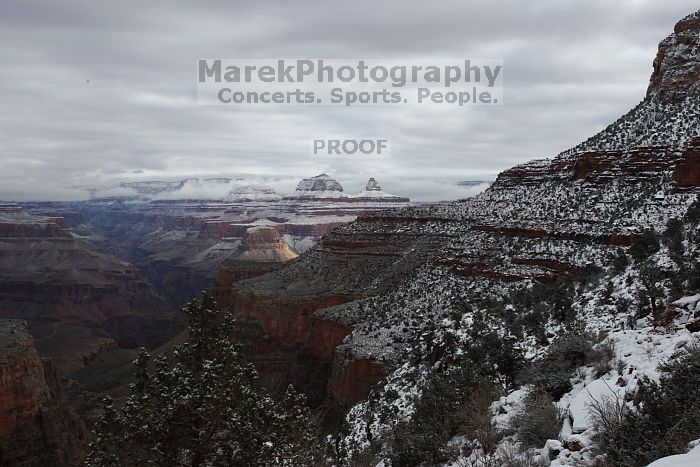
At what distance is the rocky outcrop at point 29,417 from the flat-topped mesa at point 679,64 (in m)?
50.5

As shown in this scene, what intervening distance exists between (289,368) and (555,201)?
987 inches

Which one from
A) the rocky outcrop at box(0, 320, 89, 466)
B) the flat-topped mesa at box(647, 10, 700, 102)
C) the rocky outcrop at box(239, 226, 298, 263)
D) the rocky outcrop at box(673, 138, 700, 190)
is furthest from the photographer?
the rocky outcrop at box(239, 226, 298, 263)

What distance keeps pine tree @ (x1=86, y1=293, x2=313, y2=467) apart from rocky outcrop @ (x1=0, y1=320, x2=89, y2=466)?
2901cm

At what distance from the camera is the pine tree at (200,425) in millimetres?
14383

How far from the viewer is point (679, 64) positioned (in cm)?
4188

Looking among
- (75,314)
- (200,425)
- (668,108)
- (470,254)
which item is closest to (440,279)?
(470,254)

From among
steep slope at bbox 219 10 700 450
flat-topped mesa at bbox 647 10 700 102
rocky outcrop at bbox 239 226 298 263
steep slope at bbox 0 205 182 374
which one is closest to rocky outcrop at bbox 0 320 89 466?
steep slope at bbox 219 10 700 450

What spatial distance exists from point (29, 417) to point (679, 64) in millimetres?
54425

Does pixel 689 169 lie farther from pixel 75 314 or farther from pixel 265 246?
pixel 265 246

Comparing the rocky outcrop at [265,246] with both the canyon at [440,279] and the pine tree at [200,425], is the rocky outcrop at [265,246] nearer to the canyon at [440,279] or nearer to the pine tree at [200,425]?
the canyon at [440,279]

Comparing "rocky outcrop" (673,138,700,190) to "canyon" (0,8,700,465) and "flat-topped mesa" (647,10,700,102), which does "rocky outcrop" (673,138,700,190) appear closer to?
"canyon" (0,8,700,465)

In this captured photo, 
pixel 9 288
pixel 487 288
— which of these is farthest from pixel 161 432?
pixel 9 288

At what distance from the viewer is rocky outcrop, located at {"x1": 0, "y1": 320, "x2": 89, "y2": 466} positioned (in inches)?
1503

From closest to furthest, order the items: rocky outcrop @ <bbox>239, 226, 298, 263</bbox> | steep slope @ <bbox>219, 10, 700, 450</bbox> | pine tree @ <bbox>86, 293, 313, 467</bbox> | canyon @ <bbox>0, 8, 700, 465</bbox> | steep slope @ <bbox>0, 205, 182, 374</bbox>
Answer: pine tree @ <bbox>86, 293, 313, 467</bbox>
canyon @ <bbox>0, 8, 700, 465</bbox>
steep slope @ <bbox>219, 10, 700, 450</bbox>
steep slope @ <bbox>0, 205, 182, 374</bbox>
rocky outcrop @ <bbox>239, 226, 298, 263</bbox>
